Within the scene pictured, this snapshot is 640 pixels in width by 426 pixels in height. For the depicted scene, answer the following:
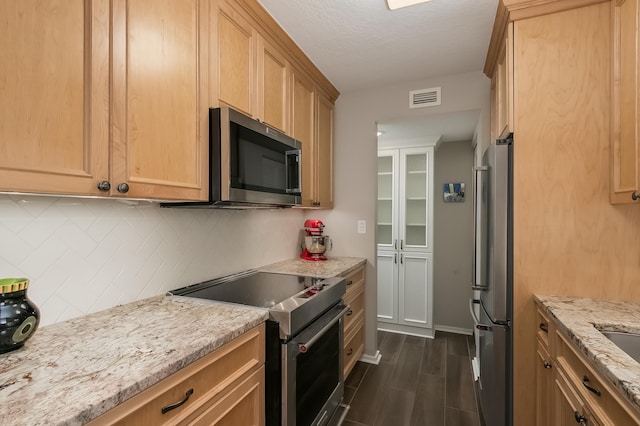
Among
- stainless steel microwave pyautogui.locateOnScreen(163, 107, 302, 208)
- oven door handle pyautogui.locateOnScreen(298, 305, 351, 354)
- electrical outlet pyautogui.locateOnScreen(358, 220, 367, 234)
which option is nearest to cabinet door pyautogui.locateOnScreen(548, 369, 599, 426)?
oven door handle pyautogui.locateOnScreen(298, 305, 351, 354)

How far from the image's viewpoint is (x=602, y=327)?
120 cm

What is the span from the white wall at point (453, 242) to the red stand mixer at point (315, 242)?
1664mm

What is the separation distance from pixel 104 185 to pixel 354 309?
2.04m

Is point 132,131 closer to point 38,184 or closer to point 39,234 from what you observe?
point 38,184

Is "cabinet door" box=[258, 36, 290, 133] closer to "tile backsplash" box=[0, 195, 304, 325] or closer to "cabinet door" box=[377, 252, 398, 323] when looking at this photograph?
"tile backsplash" box=[0, 195, 304, 325]

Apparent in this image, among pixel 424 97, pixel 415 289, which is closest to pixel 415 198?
pixel 415 289

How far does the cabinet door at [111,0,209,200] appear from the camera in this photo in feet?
3.43

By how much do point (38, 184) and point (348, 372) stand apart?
2.32 m

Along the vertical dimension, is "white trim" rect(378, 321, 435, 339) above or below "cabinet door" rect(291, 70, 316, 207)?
below

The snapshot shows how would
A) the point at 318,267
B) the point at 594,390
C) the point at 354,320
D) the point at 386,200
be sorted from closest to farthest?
the point at 594,390, the point at 318,267, the point at 354,320, the point at 386,200

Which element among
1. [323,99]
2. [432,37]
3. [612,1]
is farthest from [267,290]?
[612,1]

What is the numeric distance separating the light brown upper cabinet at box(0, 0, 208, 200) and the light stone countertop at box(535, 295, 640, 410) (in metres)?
1.54

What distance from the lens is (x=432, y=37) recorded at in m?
2.00

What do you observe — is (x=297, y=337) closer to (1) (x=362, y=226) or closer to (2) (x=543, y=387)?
(2) (x=543, y=387)
